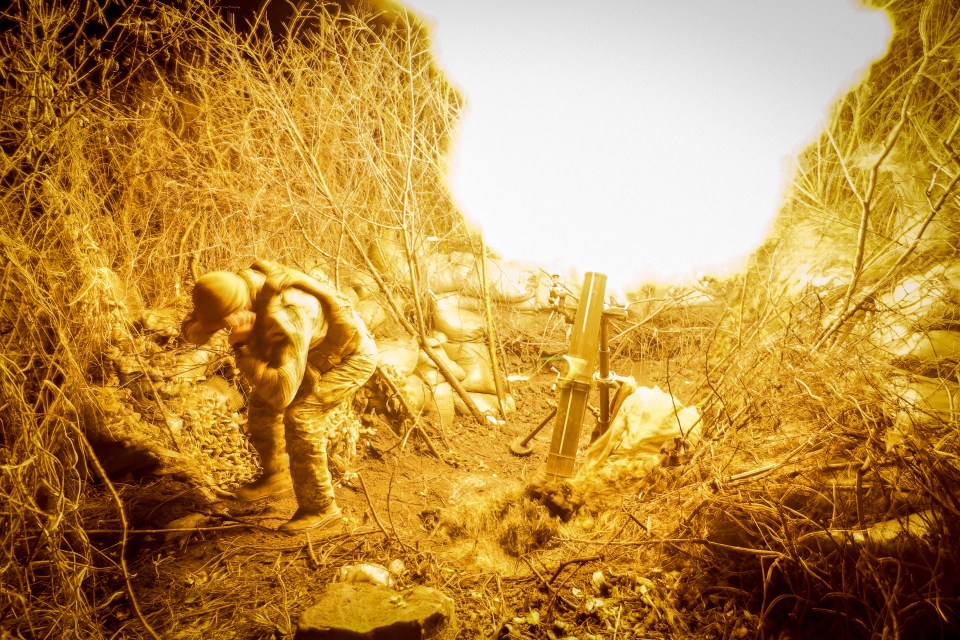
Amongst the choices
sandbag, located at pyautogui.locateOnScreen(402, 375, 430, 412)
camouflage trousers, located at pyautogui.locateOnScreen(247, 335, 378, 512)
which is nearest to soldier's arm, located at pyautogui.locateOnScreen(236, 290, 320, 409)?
camouflage trousers, located at pyautogui.locateOnScreen(247, 335, 378, 512)

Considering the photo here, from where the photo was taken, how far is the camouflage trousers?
2846 millimetres

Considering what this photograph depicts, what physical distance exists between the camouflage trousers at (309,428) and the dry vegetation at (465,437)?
37cm

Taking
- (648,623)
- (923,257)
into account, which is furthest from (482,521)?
(923,257)

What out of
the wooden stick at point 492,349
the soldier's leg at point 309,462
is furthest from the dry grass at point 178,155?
the soldier's leg at point 309,462

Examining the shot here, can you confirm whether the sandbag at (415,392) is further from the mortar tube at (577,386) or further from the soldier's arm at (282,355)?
the soldier's arm at (282,355)

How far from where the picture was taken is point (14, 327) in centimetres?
216

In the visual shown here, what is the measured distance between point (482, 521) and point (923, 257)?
193 inches

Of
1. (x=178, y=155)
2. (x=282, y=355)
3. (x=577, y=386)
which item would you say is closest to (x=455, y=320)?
(x=577, y=386)

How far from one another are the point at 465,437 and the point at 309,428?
239cm

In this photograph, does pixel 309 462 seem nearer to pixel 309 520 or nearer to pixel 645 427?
pixel 309 520

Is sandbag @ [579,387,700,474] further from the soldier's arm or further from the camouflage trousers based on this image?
the soldier's arm

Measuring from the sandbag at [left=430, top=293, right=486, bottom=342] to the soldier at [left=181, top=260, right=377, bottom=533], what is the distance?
8.88 ft

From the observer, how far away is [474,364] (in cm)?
581

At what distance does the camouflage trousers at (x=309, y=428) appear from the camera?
2.85 m
